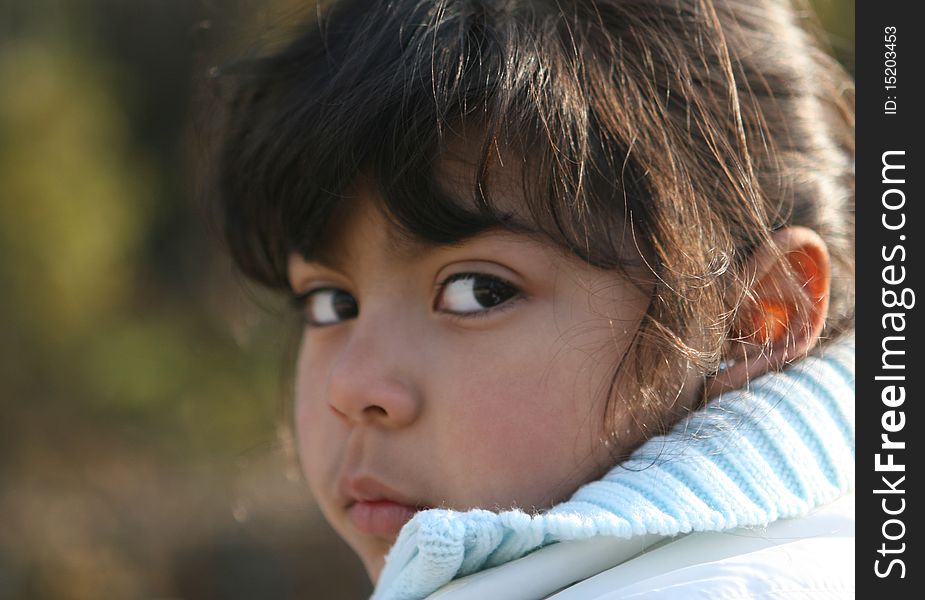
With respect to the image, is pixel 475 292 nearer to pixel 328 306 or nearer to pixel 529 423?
pixel 529 423

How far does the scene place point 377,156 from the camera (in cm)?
98

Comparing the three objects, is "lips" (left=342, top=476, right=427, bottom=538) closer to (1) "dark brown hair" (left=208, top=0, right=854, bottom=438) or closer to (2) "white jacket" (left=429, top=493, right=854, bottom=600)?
(2) "white jacket" (left=429, top=493, right=854, bottom=600)

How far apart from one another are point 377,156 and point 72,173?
1978 millimetres

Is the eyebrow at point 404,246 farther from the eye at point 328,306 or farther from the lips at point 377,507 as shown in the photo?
the lips at point 377,507

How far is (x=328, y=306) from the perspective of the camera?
119 cm

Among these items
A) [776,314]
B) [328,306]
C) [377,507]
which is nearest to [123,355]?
[328,306]

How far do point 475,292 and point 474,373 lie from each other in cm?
8

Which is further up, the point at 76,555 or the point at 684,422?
the point at 76,555

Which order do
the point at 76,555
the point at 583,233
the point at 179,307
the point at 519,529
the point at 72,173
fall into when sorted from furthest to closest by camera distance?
1. the point at 179,307
2. the point at 76,555
3. the point at 72,173
4. the point at 583,233
5. the point at 519,529

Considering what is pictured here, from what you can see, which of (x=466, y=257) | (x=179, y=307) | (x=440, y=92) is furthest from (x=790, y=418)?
(x=179, y=307)

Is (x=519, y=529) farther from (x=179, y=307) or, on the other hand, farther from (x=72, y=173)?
(x=179, y=307)

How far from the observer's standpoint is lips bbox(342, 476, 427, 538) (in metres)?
1.00

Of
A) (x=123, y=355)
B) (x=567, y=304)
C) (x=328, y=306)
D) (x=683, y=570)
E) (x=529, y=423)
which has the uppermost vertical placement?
(x=123, y=355)

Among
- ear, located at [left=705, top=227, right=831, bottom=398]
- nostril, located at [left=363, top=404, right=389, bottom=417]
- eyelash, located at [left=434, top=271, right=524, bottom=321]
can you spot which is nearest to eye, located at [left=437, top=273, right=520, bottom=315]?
eyelash, located at [left=434, top=271, right=524, bottom=321]
